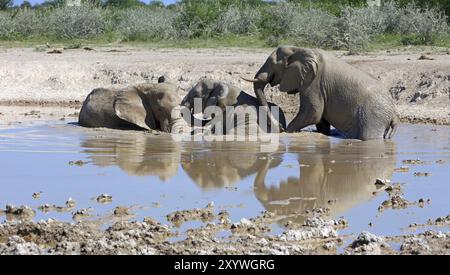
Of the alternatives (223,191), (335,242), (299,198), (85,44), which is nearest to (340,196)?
(299,198)

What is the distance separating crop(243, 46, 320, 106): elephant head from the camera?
44.5 ft

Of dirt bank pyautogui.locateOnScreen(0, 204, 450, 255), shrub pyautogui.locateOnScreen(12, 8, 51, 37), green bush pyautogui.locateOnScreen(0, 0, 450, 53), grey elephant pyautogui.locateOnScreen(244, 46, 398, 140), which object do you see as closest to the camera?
dirt bank pyautogui.locateOnScreen(0, 204, 450, 255)

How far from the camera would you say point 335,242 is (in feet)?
21.5

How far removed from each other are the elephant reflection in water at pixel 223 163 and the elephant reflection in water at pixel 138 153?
19cm

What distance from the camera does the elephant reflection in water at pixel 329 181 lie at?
314 inches

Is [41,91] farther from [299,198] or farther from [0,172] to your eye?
[299,198]

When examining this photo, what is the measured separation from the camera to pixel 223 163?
34.3 ft

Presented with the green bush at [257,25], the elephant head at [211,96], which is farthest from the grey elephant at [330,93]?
the green bush at [257,25]

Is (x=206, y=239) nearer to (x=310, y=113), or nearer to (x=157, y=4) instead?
(x=310, y=113)

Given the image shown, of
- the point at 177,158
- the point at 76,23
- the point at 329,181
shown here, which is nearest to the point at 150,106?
the point at 177,158

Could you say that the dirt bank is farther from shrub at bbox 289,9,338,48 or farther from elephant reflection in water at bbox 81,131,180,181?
shrub at bbox 289,9,338,48

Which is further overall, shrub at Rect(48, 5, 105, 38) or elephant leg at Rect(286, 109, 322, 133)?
shrub at Rect(48, 5, 105, 38)

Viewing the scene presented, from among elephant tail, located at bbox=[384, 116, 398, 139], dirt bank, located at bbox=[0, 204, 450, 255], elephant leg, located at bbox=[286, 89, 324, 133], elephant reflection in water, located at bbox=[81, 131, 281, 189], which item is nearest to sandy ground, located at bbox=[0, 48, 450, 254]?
dirt bank, located at bbox=[0, 204, 450, 255]
